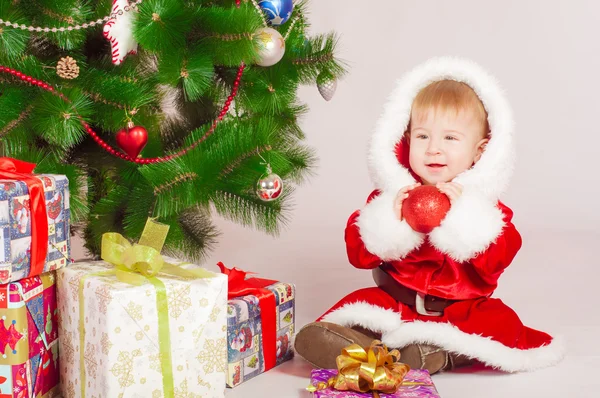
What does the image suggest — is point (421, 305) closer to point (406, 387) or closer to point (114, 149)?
point (406, 387)

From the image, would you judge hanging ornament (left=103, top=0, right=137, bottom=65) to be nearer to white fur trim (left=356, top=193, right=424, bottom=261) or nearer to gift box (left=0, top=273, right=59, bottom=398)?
gift box (left=0, top=273, right=59, bottom=398)

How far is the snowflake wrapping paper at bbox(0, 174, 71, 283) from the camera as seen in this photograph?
5.12 ft

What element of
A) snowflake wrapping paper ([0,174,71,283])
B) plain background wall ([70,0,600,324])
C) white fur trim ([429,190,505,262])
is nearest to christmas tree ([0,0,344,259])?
snowflake wrapping paper ([0,174,71,283])

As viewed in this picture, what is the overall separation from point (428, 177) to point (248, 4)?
610 millimetres

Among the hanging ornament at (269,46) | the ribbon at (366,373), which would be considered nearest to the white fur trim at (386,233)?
the ribbon at (366,373)

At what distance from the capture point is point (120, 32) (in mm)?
1848

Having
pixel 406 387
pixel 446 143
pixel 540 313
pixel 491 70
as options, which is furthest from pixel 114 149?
pixel 491 70

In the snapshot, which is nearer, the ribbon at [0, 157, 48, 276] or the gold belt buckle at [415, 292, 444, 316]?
the ribbon at [0, 157, 48, 276]

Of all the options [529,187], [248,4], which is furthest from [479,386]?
[529,187]

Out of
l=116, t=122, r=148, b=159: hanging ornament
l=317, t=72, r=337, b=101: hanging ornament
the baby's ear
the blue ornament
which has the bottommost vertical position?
the baby's ear

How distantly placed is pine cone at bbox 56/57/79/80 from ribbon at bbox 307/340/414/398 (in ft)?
2.77

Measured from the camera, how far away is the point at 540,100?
365 centimetres

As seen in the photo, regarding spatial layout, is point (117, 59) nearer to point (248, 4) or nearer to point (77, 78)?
point (77, 78)

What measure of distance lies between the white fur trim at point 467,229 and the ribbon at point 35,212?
87 cm
